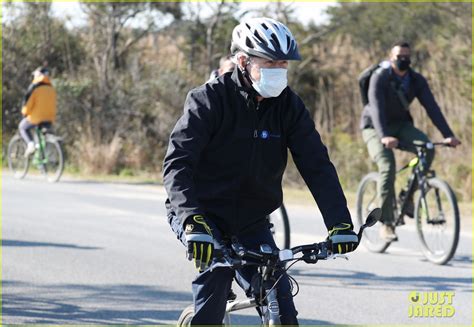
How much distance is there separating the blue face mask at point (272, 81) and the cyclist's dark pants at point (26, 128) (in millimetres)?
14801

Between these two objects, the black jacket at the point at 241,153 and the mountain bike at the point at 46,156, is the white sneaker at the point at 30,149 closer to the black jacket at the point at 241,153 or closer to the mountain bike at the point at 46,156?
the mountain bike at the point at 46,156

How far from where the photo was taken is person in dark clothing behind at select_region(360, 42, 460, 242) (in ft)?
32.1

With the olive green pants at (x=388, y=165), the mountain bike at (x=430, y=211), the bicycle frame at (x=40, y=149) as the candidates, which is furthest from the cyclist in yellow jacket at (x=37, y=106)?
the olive green pants at (x=388, y=165)

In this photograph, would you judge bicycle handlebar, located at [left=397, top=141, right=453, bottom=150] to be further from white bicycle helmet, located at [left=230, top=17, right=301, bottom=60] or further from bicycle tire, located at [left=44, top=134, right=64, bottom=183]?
bicycle tire, located at [left=44, top=134, right=64, bottom=183]

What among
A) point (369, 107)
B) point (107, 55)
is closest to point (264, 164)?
point (369, 107)

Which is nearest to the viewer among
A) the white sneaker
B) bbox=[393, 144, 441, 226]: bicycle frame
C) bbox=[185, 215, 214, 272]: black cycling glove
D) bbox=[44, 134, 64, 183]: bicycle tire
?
bbox=[185, 215, 214, 272]: black cycling glove

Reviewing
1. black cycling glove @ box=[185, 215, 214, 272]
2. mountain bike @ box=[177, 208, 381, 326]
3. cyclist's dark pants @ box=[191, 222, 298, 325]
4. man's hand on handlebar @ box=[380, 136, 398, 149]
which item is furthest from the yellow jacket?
black cycling glove @ box=[185, 215, 214, 272]

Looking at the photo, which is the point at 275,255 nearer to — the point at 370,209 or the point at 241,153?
the point at 241,153

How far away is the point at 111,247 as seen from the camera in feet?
35.1

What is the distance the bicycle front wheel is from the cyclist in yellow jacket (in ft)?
33.9

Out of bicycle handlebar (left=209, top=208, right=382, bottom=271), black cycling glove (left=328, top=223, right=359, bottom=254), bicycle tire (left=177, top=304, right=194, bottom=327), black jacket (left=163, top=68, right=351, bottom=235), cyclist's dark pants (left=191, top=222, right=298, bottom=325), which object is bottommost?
bicycle tire (left=177, top=304, right=194, bottom=327)

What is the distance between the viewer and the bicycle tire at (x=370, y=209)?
10.4m

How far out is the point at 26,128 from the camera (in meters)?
18.8

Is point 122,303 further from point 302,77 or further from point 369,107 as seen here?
point 302,77
